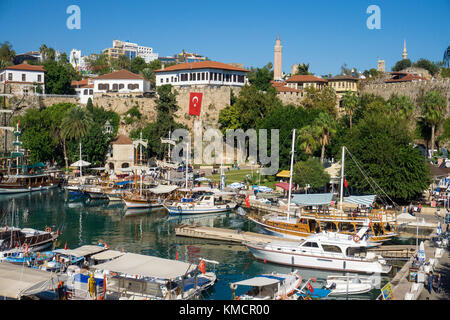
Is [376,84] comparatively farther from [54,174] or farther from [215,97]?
[54,174]

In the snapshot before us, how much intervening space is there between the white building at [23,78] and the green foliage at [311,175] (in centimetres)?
4873

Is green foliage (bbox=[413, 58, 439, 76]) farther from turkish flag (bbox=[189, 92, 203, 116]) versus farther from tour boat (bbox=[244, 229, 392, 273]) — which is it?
tour boat (bbox=[244, 229, 392, 273])

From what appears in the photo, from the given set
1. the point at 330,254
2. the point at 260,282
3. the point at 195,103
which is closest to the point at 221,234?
the point at 330,254

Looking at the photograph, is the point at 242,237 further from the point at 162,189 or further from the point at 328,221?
the point at 162,189

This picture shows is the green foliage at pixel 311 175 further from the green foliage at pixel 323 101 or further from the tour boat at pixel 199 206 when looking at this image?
the green foliage at pixel 323 101

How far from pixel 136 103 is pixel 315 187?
37010 millimetres

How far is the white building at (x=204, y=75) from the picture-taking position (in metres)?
74.4

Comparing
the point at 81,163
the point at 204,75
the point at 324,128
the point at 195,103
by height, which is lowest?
the point at 81,163

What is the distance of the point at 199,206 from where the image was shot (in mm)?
45094

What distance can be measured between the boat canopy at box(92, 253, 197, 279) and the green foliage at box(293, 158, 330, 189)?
2502 cm

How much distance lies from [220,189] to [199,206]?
638cm

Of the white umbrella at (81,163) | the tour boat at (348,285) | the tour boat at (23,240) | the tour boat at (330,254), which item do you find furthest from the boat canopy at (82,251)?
the white umbrella at (81,163)

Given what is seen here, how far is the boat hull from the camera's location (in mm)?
27766

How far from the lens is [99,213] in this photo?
151ft
